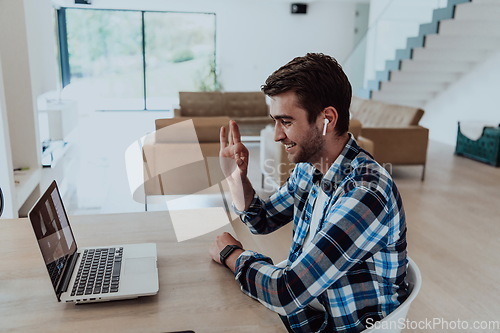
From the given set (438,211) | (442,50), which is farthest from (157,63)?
(438,211)

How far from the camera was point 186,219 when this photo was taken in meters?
1.61

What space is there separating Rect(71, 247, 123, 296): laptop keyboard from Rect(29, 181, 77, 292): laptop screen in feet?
0.15

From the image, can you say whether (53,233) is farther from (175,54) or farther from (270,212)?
(175,54)

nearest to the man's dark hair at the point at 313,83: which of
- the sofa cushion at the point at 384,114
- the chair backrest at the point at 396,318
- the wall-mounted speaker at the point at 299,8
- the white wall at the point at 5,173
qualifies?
the chair backrest at the point at 396,318

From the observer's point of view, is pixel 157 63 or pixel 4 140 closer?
pixel 4 140

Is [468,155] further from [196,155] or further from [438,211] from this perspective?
[196,155]

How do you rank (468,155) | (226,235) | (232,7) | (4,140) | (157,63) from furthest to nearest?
1. (157,63)
2. (232,7)
3. (468,155)
4. (4,140)
5. (226,235)

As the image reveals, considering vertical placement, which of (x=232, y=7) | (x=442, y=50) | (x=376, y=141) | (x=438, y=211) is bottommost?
(x=438, y=211)

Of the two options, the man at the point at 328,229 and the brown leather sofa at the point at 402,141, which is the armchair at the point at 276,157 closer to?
the brown leather sofa at the point at 402,141

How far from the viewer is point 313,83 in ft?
3.90

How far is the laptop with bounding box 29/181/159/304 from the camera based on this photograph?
106 centimetres

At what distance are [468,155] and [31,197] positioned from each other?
5.49m

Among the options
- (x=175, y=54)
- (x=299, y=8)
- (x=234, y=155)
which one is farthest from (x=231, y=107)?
(x=234, y=155)

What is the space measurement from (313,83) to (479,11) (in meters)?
5.56
